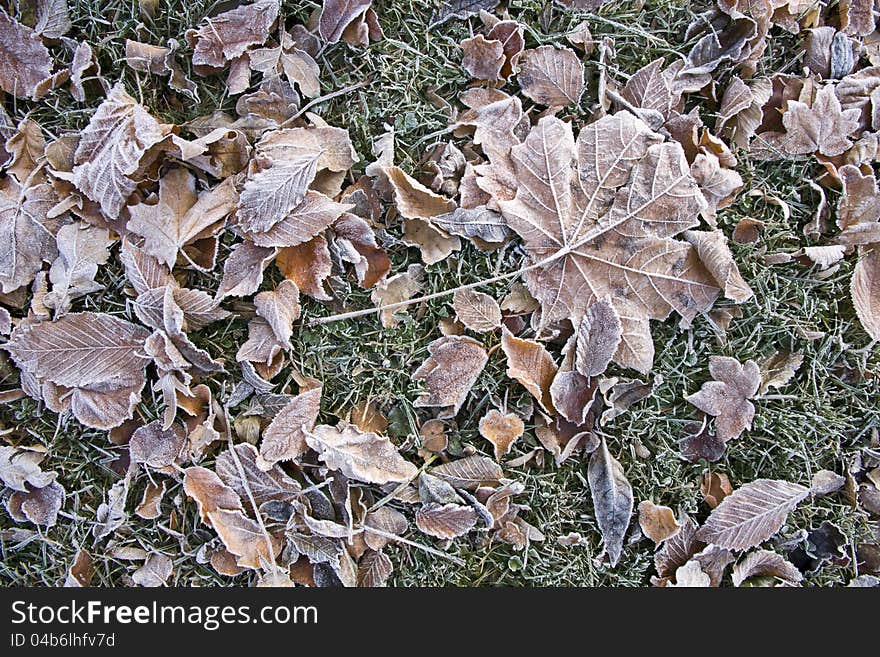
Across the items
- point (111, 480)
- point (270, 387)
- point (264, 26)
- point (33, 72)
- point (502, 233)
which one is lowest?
point (111, 480)

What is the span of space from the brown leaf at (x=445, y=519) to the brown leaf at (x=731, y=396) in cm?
67

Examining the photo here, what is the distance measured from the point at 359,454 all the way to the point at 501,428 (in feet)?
1.24

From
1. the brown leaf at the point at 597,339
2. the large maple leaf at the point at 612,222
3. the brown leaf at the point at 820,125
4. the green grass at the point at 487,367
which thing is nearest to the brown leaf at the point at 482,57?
the green grass at the point at 487,367

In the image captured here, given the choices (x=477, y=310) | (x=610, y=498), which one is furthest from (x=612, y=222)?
(x=610, y=498)

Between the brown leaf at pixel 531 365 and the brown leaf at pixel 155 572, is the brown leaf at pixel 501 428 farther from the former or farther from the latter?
the brown leaf at pixel 155 572

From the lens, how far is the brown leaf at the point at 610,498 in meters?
1.88

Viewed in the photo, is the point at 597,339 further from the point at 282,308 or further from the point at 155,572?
the point at 155,572

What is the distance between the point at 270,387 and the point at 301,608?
1.93 feet

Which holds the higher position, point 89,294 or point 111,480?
point 89,294

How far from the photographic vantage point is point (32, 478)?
1.85m

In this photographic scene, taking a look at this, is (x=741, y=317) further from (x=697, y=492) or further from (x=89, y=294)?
(x=89, y=294)

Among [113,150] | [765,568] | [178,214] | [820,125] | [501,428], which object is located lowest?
[765,568]

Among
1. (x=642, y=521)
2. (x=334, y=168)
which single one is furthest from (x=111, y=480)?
(x=642, y=521)

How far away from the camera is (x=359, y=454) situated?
1823 mm
